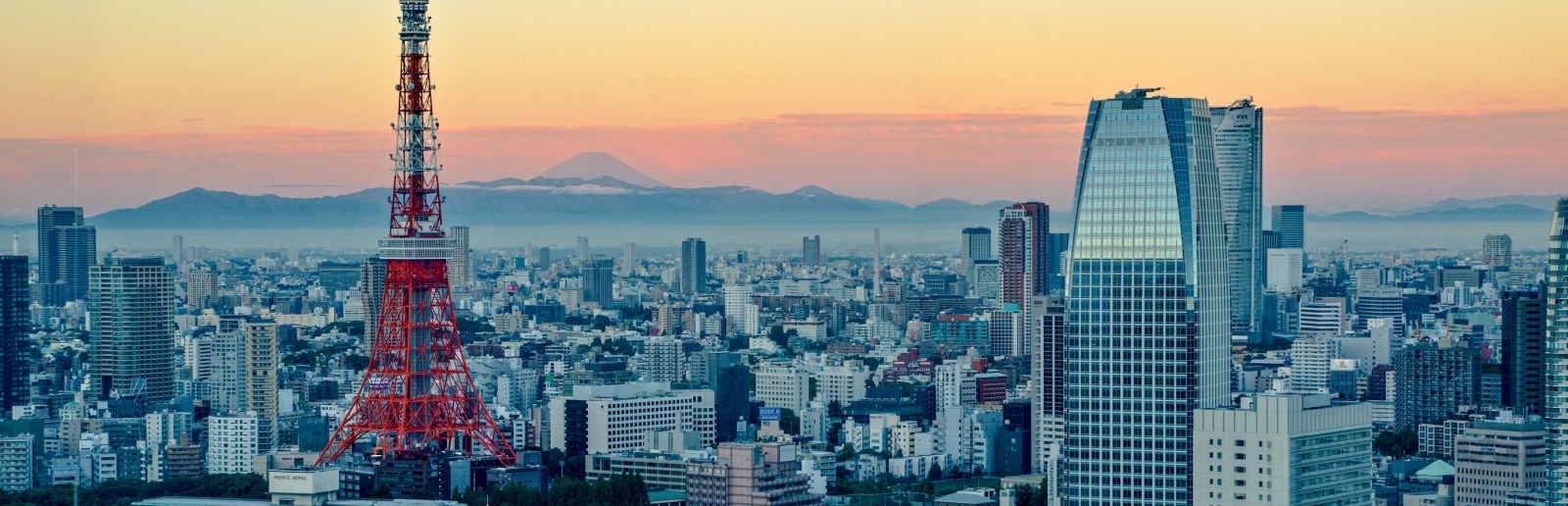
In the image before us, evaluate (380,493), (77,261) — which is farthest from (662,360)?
(380,493)

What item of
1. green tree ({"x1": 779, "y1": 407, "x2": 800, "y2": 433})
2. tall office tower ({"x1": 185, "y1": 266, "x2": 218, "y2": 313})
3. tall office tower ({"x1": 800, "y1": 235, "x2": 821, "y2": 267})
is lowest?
green tree ({"x1": 779, "y1": 407, "x2": 800, "y2": 433})

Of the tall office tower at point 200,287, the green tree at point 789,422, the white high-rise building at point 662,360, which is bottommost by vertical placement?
the green tree at point 789,422

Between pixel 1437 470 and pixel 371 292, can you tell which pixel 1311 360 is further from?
pixel 371 292

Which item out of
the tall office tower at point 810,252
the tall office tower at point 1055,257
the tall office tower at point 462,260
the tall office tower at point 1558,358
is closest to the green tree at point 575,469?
the tall office tower at point 1558,358

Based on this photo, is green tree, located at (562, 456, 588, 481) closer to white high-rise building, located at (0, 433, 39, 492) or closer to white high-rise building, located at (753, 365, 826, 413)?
white high-rise building, located at (0, 433, 39, 492)

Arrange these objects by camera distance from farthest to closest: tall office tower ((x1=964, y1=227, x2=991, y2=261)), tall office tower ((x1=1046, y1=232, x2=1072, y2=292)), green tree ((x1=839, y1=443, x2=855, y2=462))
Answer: tall office tower ((x1=964, y1=227, x2=991, y2=261)) → tall office tower ((x1=1046, y1=232, x2=1072, y2=292)) → green tree ((x1=839, y1=443, x2=855, y2=462))

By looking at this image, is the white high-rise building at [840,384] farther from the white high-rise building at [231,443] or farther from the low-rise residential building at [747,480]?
the low-rise residential building at [747,480]

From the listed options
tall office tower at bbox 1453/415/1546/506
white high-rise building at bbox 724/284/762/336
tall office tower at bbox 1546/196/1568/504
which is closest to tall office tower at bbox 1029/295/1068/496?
tall office tower at bbox 1453/415/1546/506
